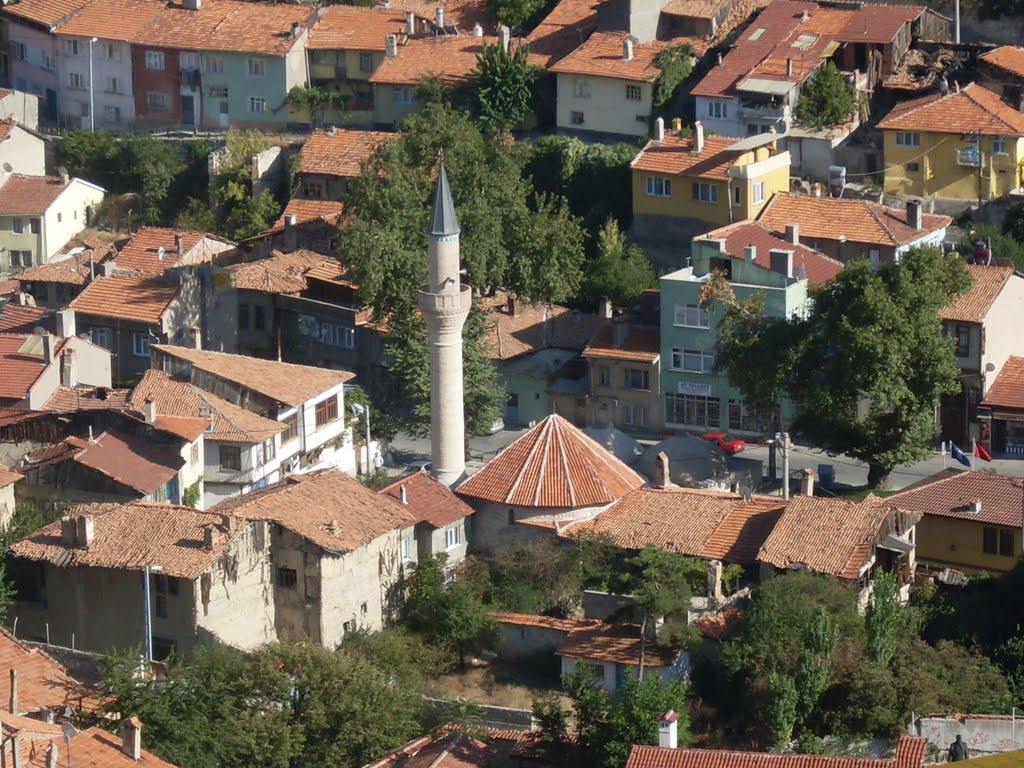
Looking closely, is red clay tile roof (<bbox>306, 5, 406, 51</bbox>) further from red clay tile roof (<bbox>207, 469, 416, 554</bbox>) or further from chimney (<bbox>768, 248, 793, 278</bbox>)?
red clay tile roof (<bbox>207, 469, 416, 554</bbox>)

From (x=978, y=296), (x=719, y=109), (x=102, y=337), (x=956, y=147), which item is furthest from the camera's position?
(x=719, y=109)

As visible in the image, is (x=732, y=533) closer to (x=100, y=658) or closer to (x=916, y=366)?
(x=916, y=366)

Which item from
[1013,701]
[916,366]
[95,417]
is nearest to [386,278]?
[95,417]

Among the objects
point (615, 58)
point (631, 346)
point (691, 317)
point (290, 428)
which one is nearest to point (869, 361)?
point (691, 317)

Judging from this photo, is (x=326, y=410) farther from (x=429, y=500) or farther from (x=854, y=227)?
(x=854, y=227)

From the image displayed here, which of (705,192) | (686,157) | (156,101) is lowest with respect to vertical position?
(705,192)

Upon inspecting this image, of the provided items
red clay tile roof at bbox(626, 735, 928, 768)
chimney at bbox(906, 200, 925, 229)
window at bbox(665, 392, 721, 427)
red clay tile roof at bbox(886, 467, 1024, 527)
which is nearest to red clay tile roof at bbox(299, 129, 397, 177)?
window at bbox(665, 392, 721, 427)

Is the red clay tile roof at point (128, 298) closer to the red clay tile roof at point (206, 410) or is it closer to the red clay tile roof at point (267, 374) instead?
the red clay tile roof at point (267, 374)
